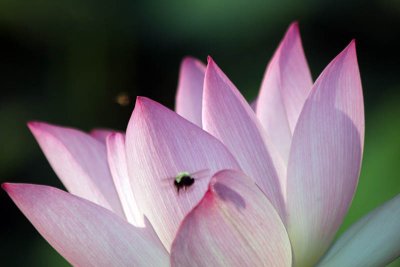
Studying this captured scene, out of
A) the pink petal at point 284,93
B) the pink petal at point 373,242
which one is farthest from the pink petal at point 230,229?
the pink petal at point 284,93

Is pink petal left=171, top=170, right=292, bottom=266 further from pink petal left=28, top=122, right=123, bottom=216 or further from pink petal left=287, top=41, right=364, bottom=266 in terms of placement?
pink petal left=28, top=122, right=123, bottom=216

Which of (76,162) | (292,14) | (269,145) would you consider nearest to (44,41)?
(292,14)

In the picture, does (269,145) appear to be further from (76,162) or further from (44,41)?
(44,41)

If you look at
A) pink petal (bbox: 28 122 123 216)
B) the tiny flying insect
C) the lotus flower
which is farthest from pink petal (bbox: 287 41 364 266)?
pink petal (bbox: 28 122 123 216)

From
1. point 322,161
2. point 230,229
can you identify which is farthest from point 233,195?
point 322,161

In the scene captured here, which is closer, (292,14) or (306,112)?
(306,112)

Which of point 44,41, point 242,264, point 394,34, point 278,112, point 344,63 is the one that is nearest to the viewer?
point 242,264

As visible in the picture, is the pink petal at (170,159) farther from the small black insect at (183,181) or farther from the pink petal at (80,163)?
the pink petal at (80,163)

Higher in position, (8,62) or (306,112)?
(8,62)
